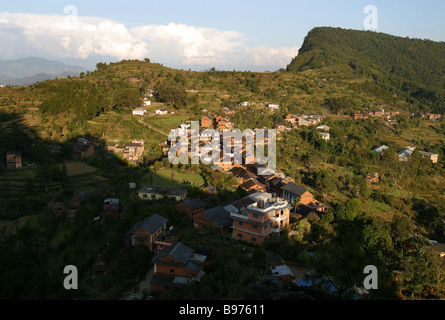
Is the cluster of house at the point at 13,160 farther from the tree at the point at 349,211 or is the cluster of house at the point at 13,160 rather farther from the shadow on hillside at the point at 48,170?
the tree at the point at 349,211

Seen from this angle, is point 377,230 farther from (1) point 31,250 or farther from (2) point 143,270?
(1) point 31,250

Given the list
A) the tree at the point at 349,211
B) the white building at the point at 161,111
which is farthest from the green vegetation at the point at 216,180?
the white building at the point at 161,111

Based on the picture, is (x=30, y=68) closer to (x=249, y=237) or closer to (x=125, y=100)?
(x=125, y=100)

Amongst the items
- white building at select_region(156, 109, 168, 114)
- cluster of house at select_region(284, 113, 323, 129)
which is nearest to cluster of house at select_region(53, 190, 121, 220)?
white building at select_region(156, 109, 168, 114)
